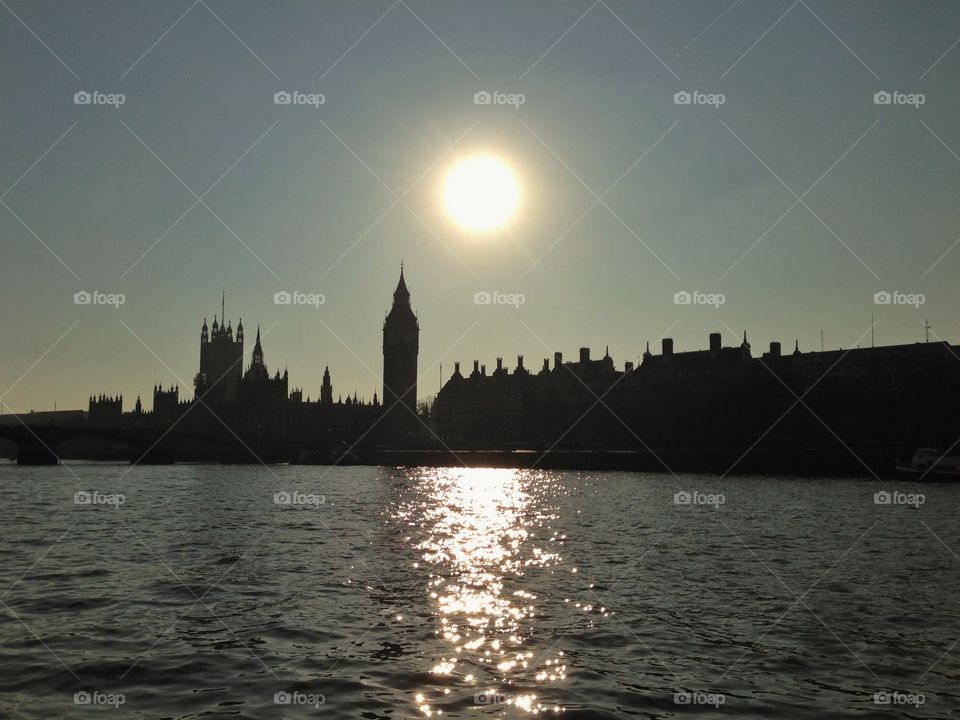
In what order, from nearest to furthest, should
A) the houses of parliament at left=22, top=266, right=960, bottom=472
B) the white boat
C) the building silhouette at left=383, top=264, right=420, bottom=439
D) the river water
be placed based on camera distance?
the river water
the white boat
the houses of parliament at left=22, top=266, right=960, bottom=472
the building silhouette at left=383, top=264, right=420, bottom=439

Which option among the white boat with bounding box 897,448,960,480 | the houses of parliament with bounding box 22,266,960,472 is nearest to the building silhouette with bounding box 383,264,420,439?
the houses of parliament with bounding box 22,266,960,472

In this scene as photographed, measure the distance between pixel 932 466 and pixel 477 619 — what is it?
6064 centimetres

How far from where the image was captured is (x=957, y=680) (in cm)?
1336

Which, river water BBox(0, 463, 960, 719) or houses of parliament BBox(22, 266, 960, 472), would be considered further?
houses of parliament BBox(22, 266, 960, 472)

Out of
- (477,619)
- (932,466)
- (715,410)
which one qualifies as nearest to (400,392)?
(715,410)

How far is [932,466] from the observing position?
67.8 m

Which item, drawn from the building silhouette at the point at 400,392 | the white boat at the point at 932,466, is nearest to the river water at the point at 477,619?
the white boat at the point at 932,466

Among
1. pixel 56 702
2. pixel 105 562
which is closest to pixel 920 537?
pixel 105 562

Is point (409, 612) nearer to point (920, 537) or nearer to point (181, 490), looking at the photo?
point (920, 537)

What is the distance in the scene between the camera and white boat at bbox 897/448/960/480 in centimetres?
6706

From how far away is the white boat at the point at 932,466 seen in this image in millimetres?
67062

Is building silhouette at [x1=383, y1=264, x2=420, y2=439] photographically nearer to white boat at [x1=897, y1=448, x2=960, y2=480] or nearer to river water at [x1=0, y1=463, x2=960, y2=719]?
white boat at [x1=897, y1=448, x2=960, y2=480]

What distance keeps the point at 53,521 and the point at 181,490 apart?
26499 mm

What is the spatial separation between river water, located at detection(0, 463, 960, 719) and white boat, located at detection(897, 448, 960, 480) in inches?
1355
